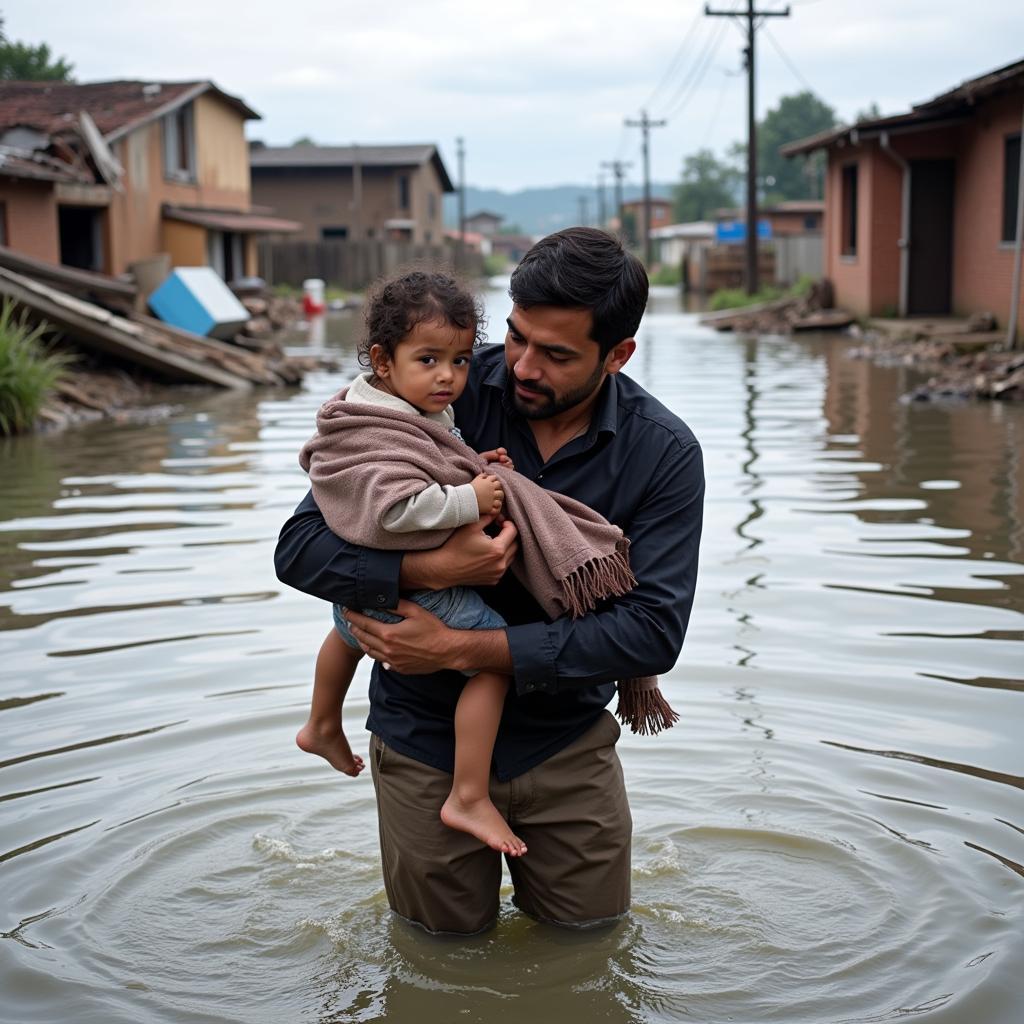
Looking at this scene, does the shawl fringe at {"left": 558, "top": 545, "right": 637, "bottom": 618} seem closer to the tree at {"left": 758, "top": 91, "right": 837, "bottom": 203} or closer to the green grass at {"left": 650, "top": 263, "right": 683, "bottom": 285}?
the green grass at {"left": 650, "top": 263, "right": 683, "bottom": 285}

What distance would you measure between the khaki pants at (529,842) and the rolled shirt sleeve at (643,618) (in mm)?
344

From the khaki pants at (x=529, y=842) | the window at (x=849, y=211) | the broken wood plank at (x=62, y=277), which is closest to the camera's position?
the khaki pants at (x=529, y=842)

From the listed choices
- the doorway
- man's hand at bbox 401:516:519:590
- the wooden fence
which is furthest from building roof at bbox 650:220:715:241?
man's hand at bbox 401:516:519:590

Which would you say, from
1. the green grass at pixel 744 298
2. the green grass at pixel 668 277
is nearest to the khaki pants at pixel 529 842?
the green grass at pixel 744 298

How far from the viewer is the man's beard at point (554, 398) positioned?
3.38m

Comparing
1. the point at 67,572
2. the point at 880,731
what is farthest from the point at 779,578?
the point at 67,572

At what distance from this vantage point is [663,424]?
353 cm

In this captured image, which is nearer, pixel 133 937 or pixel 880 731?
pixel 133 937

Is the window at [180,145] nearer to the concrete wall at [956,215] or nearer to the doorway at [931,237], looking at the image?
the concrete wall at [956,215]

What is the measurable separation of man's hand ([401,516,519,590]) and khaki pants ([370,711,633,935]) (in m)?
0.54

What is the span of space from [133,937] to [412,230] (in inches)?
2194

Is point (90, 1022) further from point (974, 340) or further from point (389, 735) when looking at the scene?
point (974, 340)

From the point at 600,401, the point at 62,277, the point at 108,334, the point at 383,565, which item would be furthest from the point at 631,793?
the point at 62,277

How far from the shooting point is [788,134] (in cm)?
11762
